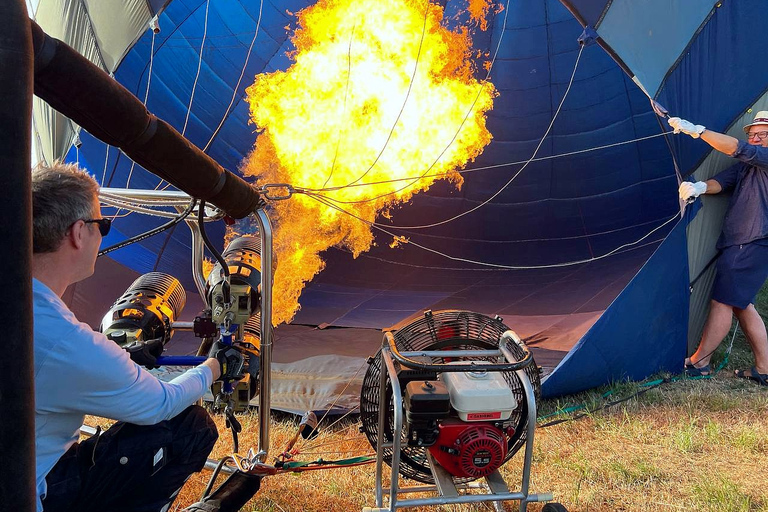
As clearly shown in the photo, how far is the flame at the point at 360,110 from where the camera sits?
4484 millimetres

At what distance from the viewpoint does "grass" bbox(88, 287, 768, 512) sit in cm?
203

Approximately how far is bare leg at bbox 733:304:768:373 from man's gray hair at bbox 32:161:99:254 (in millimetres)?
3366

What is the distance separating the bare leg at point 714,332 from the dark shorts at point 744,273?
0.05 meters

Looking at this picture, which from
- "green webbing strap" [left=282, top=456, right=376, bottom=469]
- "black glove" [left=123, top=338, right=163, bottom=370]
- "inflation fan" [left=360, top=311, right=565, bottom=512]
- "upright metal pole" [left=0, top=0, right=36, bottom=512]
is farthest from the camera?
"green webbing strap" [left=282, top=456, right=376, bottom=469]

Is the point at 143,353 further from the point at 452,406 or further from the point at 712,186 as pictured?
the point at 712,186

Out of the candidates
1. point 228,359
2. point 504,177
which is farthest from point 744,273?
point 228,359

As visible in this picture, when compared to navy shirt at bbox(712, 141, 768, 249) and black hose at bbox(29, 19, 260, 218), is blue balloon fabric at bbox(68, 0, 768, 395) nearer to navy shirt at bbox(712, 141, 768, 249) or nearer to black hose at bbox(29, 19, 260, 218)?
navy shirt at bbox(712, 141, 768, 249)

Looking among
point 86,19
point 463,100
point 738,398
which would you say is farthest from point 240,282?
point 463,100

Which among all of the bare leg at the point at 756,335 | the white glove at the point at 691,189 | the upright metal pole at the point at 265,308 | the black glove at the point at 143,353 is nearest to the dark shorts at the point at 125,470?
the black glove at the point at 143,353

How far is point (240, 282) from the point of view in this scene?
1.92m

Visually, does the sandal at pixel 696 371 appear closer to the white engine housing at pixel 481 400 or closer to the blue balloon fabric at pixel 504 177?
the blue balloon fabric at pixel 504 177

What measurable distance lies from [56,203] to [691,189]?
2.94 meters

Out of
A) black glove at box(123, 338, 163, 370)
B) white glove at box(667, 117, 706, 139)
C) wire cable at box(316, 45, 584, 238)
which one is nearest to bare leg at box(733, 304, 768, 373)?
white glove at box(667, 117, 706, 139)

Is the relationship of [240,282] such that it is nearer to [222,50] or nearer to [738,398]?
[738,398]
